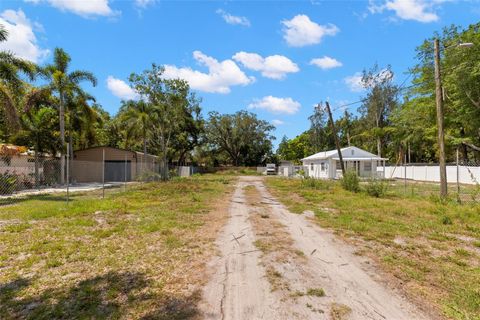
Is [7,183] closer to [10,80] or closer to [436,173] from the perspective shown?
[10,80]

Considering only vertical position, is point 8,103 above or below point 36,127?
above

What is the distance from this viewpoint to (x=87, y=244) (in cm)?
584

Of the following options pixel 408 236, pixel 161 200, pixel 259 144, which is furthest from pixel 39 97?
pixel 259 144

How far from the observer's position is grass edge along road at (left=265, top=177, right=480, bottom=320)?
378 centimetres

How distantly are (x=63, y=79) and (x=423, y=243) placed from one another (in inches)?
912

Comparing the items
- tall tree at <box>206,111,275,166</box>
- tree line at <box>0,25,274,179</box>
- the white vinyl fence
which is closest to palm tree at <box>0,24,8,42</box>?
tree line at <box>0,25,274,179</box>

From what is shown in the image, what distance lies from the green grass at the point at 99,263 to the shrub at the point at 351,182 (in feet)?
31.4

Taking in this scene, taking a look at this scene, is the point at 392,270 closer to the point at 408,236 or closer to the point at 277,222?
the point at 408,236

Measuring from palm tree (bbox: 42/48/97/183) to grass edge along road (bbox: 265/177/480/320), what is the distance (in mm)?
18476

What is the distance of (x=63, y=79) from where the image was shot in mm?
21516

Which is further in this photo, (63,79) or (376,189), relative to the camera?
(63,79)

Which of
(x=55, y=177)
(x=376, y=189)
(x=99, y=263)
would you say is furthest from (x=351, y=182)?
(x=55, y=177)

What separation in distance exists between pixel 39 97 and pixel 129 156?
29.4ft

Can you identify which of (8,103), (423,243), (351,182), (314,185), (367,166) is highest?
(8,103)
